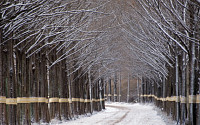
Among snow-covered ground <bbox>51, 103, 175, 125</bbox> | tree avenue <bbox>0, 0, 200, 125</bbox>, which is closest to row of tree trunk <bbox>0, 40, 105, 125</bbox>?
tree avenue <bbox>0, 0, 200, 125</bbox>

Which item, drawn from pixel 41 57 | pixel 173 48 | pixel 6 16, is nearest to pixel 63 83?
pixel 41 57

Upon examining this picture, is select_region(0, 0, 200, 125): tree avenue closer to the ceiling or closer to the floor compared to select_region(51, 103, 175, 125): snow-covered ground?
closer to the ceiling

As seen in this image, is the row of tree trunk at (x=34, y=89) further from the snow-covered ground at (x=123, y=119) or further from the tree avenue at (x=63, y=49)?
the snow-covered ground at (x=123, y=119)

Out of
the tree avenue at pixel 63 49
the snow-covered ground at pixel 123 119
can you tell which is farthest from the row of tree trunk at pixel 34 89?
the snow-covered ground at pixel 123 119

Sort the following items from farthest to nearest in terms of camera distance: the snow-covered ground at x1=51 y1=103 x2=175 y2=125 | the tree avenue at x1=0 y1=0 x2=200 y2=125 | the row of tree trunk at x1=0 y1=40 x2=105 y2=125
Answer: the snow-covered ground at x1=51 y1=103 x2=175 y2=125
the row of tree trunk at x1=0 y1=40 x2=105 y2=125
the tree avenue at x1=0 y1=0 x2=200 y2=125

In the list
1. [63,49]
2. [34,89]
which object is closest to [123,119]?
[63,49]

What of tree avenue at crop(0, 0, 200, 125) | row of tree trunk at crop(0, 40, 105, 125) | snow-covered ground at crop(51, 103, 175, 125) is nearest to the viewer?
tree avenue at crop(0, 0, 200, 125)

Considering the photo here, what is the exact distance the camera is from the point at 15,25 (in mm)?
16812

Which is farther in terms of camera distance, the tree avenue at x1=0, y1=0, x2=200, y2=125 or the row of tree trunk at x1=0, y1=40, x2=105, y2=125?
the row of tree trunk at x1=0, y1=40, x2=105, y2=125

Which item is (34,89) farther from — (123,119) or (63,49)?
(123,119)

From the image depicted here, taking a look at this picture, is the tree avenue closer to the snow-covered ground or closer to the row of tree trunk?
the row of tree trunk

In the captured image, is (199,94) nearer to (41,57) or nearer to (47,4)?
(47,4)

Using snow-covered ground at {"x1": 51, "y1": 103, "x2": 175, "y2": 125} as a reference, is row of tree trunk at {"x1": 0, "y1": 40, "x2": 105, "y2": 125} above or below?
above

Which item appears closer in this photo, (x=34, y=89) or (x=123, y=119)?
(x=34, y=89)
